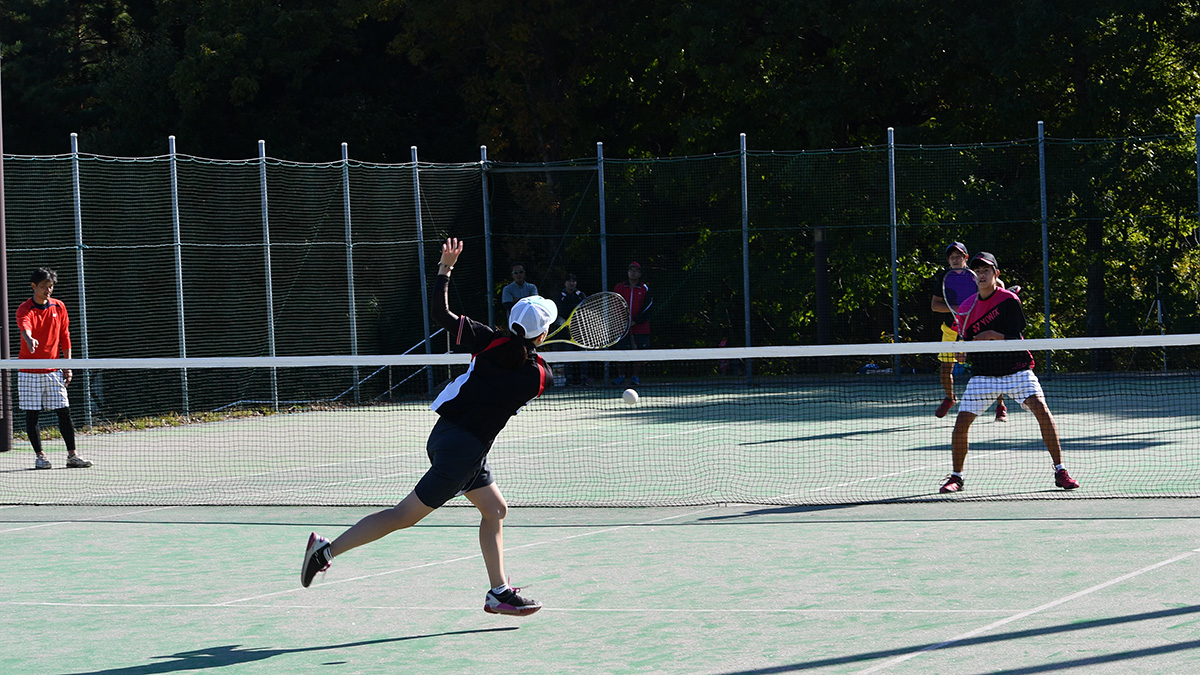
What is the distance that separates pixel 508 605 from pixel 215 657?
1230mm

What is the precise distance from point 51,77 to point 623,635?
105ft

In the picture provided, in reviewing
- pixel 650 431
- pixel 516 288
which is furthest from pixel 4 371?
pixel 516 288

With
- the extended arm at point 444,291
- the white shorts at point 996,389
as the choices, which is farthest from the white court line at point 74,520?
the white shorts at point 996,389

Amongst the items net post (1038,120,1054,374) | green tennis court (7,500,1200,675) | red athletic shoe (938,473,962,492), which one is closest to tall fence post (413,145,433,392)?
net post (1038,120,1054,374)

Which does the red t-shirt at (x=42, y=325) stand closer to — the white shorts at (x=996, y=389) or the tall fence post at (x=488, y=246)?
the white shorts at (x=996, y=389)

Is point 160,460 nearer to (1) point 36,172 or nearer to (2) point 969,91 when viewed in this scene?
(1) point 36,172

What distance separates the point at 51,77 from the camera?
113 feet

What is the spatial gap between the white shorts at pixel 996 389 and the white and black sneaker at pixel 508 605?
14.6 ft

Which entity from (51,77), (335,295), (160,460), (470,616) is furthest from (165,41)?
(470,616)

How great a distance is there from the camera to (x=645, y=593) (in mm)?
6898

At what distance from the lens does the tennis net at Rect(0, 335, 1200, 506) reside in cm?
1053

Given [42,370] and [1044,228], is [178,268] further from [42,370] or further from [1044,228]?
[1044,228]

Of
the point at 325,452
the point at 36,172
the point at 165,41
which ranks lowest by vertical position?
the point at 325,452

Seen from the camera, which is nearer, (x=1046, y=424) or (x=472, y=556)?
(x=472, y=556)
